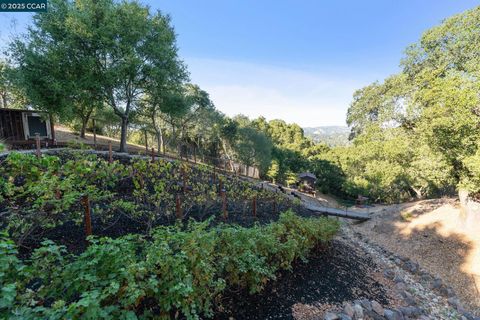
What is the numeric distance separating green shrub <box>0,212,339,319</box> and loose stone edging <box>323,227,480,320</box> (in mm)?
1632

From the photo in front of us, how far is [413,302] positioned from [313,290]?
234 centimetres

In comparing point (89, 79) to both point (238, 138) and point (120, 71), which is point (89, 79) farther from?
point (238, 138)

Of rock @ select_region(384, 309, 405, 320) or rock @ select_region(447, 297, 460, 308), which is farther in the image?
rock @ select_region(447, 297, 460, 308)

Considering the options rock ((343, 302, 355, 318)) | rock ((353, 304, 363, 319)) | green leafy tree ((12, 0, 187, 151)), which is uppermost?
green leafy tree ((12, 0, 187, 151))

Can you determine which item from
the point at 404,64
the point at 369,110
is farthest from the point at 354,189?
the point at 404,64

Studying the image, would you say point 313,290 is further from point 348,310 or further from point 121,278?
point 121,278

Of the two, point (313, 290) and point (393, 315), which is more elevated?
point (313, 290)

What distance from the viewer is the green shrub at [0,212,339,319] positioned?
4.46 feet

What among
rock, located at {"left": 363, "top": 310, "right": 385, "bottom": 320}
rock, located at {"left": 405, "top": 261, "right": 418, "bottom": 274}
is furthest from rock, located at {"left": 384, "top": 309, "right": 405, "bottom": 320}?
rock, located at {"left": 405, "top": 261, "right": 418, "bottom": 274}

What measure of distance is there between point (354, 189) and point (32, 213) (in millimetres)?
20417

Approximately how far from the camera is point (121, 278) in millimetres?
1673

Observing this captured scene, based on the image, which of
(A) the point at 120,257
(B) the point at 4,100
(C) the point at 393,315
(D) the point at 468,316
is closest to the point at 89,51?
(A) the point at 120,257

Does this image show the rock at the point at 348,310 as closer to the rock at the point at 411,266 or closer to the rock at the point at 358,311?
the rock at the point at 358,311

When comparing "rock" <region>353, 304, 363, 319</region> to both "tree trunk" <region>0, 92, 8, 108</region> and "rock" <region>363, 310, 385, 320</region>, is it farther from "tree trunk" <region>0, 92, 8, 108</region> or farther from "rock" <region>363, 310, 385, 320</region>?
"tree trunk" <region>0, 92, 8, 108</region>
